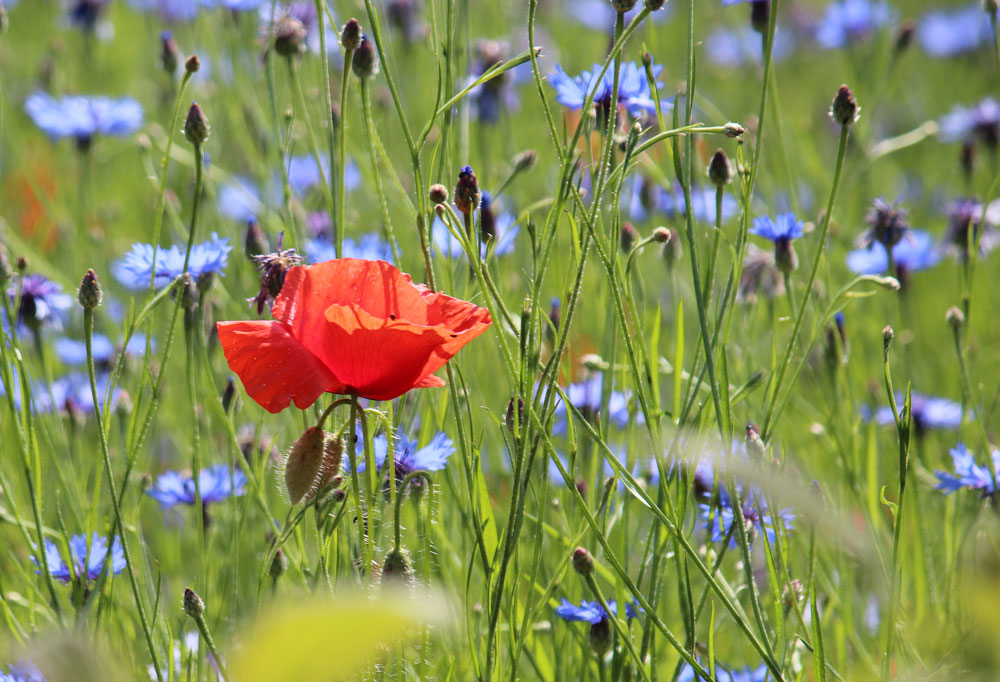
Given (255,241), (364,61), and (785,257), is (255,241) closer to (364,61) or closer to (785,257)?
(364,61)

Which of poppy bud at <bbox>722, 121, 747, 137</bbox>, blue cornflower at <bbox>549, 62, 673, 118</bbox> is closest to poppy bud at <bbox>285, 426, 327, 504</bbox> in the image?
poppy bud at <bbox>722, 121, 747, 137</bbox>

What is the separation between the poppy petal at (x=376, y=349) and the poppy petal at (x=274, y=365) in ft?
0.04

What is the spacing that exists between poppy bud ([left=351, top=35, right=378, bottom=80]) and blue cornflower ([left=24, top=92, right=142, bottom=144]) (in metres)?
0.90

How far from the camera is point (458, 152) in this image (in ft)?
3.64

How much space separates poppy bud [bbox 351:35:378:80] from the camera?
883mm

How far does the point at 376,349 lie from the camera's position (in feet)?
2.11

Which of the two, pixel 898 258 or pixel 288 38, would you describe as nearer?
pixel 288 38

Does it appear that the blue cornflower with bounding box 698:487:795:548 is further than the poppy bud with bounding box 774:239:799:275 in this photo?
No

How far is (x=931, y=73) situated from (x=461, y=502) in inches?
107

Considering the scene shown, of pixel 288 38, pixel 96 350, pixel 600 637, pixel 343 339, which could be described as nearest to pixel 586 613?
pixel 600 637

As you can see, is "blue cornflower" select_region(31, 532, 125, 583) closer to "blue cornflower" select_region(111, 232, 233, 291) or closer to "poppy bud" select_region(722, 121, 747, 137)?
"blue cornflower" select_region(111, 232, 233, 291)

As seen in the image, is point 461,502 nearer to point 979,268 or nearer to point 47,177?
point 979,268

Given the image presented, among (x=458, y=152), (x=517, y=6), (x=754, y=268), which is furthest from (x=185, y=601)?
(x=517, y=6)

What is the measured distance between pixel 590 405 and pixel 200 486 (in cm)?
45
